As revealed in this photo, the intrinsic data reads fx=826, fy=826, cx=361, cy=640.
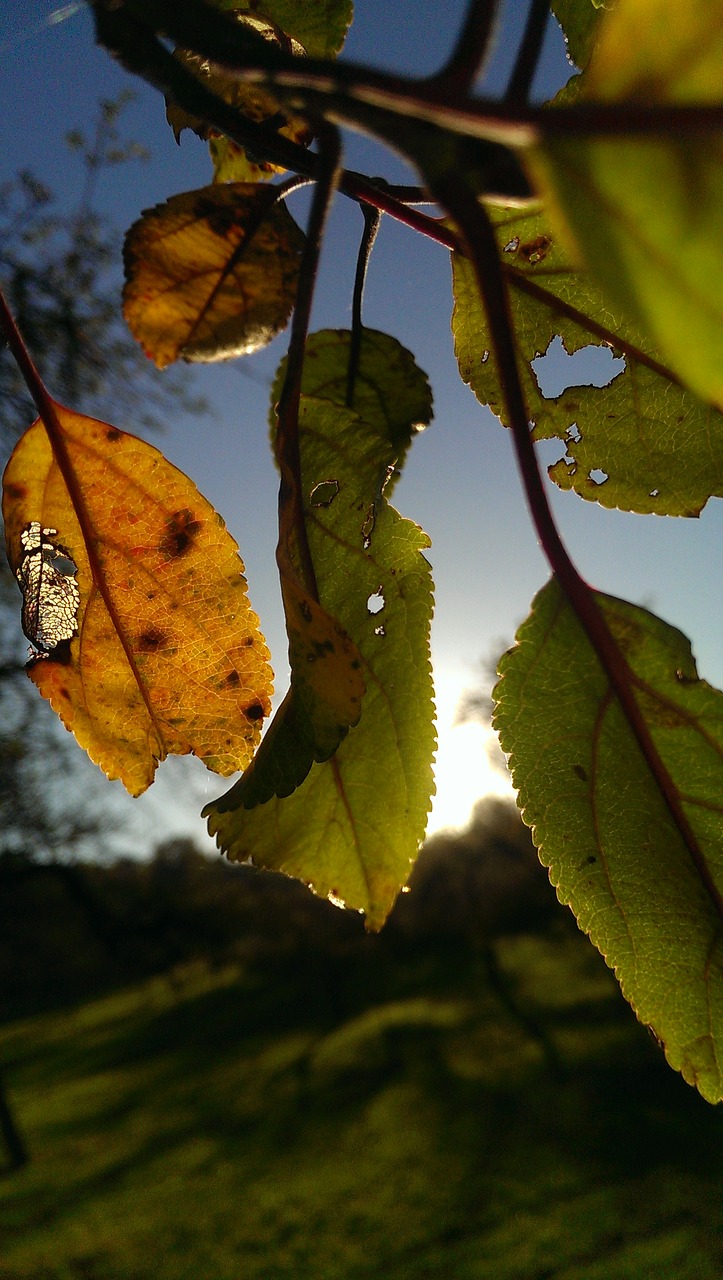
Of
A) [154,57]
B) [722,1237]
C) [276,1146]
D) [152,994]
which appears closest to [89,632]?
[154,57]

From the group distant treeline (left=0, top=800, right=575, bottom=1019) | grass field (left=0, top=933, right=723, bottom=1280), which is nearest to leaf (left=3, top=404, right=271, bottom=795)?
grass field (left=0, top=933, right=723, bottom=1280)

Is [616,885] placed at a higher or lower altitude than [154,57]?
lower

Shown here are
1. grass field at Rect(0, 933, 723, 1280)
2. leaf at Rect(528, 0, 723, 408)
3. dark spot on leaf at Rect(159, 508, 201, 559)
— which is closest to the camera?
leaf at Rect(528, 0, 723, 408)

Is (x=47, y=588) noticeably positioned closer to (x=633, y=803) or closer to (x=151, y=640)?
(x=151, y=640)

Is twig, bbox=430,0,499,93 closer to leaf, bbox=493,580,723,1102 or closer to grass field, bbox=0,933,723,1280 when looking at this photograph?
leaf, bbox=493,580,723,1102

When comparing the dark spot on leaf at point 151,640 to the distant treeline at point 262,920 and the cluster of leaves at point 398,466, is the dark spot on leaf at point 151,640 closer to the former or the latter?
the cluster of leaves at point 398,466

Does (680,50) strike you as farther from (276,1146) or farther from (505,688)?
(276,1146)

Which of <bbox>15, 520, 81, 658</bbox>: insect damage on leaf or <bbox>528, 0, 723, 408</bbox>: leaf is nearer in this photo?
<bbox>528, 0, 723, 408</bbox>: leaf
